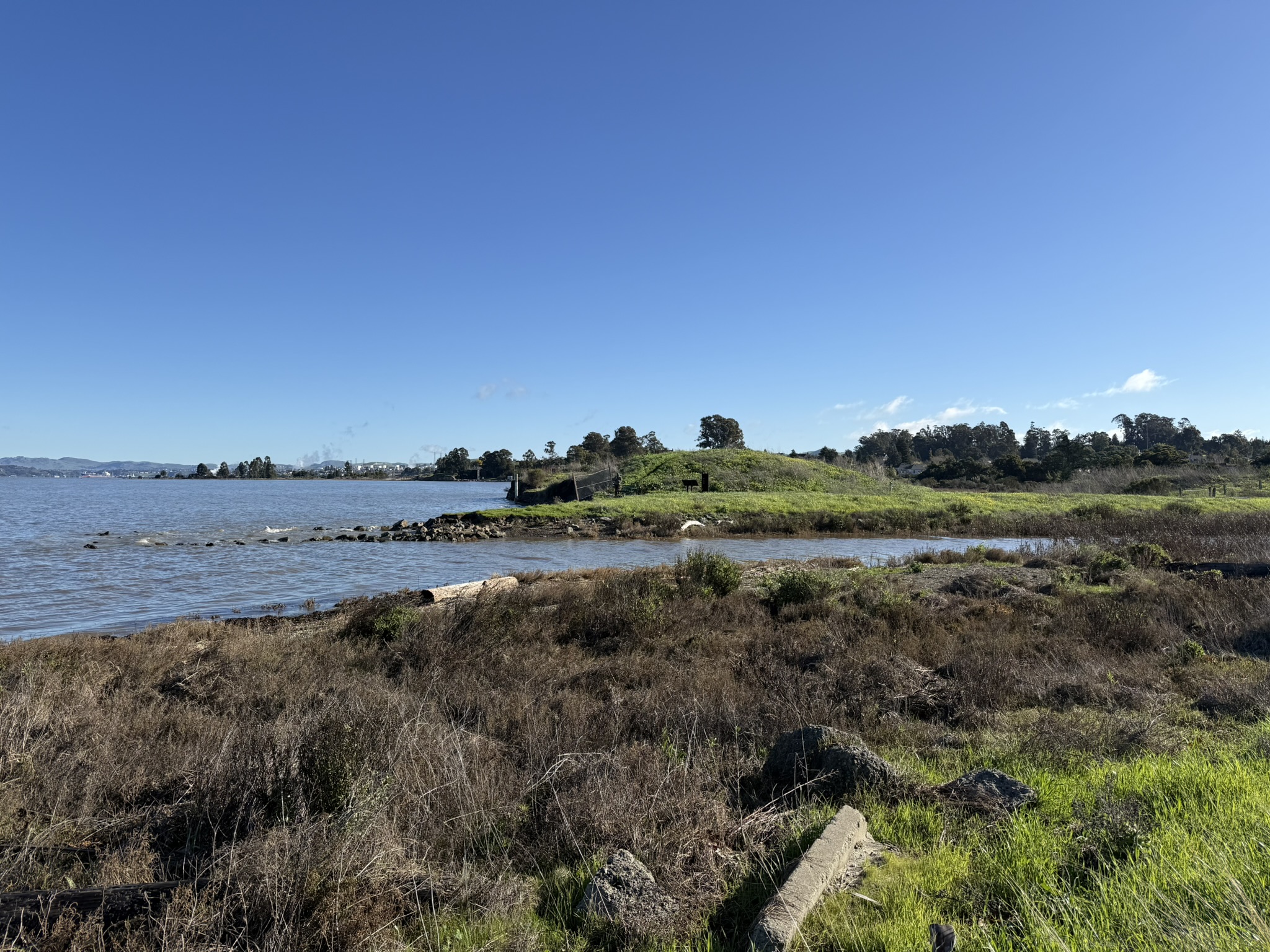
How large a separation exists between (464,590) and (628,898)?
11.8 meters

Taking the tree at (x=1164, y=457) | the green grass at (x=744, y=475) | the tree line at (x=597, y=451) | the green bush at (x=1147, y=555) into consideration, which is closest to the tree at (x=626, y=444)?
the tree line at (x=597, y=451)

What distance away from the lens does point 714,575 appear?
14.4 metres

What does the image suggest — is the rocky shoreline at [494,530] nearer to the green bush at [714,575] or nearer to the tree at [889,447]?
the green bush at [714,575]

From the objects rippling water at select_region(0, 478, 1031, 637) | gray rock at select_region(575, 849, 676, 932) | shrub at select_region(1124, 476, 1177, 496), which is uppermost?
shrub at select_region(1124, 476, 1177, 496)

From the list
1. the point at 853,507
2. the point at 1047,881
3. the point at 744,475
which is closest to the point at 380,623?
the point at 1047,881

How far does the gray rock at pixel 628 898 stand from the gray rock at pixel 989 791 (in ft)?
7.56

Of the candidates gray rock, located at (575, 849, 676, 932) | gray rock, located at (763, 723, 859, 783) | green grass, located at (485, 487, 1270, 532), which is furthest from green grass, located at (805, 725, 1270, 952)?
green grass, located at (485, 487, 1270, 532)

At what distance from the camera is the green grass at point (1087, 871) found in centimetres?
299

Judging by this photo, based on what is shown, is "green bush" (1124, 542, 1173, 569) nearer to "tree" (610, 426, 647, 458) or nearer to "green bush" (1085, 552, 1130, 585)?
"green bush" (1085, 552, 1130, 585)

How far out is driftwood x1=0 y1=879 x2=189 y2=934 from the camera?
10.00 ft

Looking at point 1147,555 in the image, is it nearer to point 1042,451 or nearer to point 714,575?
point 714,575

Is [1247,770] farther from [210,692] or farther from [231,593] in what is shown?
[231,593]

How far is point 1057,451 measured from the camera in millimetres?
82688

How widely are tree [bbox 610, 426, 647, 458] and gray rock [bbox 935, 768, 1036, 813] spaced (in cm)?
11356
